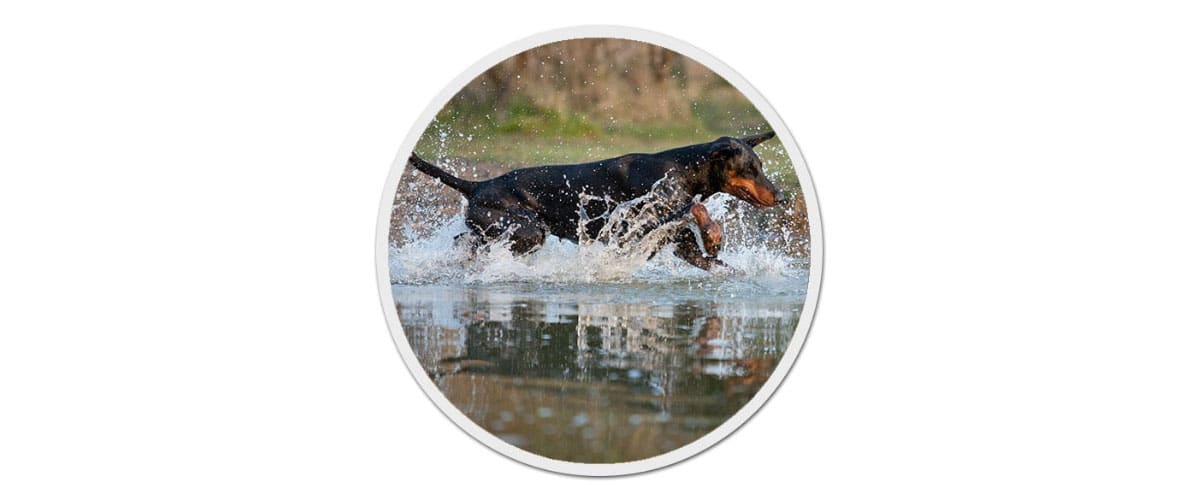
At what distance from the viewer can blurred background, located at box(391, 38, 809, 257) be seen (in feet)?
10.6

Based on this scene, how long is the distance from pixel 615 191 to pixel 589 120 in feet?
0.65

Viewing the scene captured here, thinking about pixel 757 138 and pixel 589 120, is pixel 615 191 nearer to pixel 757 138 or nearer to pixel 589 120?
pixel 589 120

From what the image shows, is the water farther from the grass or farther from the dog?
the grass

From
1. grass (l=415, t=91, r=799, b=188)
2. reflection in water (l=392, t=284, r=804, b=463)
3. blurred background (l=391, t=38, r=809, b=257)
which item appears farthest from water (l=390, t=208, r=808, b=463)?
grass (l=415, t=91, r=799, b=188)

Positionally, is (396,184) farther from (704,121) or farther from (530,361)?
(704,121)

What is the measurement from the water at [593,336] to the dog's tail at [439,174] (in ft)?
0.30

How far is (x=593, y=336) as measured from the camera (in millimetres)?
3273

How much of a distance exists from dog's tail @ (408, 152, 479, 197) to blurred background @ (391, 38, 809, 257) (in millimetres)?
16

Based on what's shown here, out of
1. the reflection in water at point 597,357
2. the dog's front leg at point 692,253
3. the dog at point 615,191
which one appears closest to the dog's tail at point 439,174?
the dog at point 615,191

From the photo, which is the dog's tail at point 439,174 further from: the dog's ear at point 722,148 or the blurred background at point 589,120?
the dog's ear at point 722,148

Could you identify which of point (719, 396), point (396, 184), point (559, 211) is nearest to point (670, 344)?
point (719, 396)

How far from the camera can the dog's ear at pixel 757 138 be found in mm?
3252

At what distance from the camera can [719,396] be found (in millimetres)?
3227

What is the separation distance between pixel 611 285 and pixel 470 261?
38 cm
